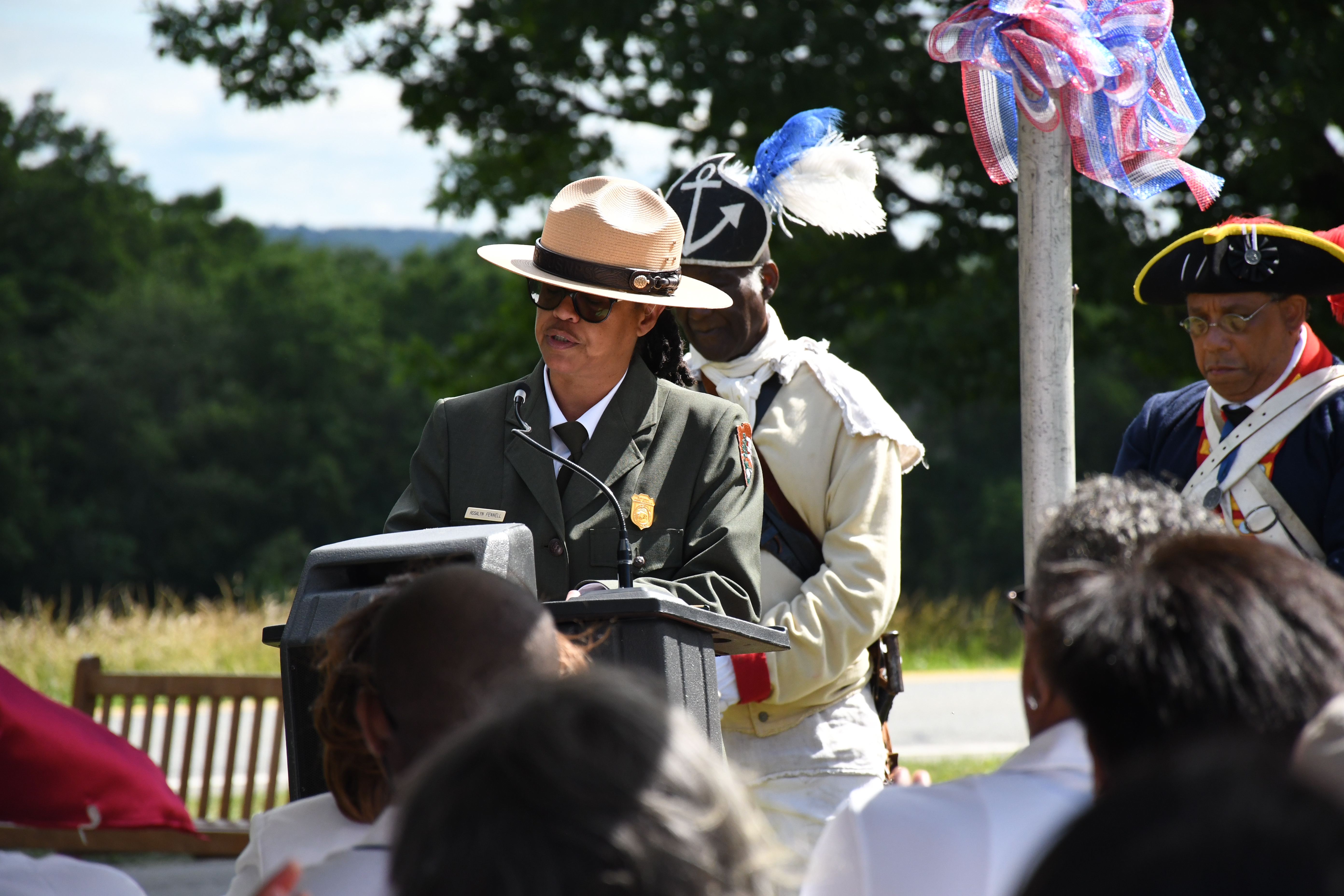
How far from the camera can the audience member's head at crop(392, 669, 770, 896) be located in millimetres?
930

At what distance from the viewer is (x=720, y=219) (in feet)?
10.9

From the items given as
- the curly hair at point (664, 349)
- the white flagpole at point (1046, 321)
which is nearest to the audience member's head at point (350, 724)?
the curly hair at point (664, 349)

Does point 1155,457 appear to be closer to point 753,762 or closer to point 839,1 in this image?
point 753,762

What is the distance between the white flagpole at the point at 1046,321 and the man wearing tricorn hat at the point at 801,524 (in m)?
0.30

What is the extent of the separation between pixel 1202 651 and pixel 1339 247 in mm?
2304

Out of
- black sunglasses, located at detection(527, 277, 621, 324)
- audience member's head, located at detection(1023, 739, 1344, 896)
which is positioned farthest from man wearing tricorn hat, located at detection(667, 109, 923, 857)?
audience member's head, located at detection(1023, 739, 1344, 896)

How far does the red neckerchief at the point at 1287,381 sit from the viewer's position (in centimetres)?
308

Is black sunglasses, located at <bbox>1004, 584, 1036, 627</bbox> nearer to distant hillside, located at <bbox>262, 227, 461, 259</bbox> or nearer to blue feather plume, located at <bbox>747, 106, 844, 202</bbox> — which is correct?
blue feather plume, located at <bbox>747, 106, 844, 202</bbox>

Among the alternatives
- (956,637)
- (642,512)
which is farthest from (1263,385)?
(956,637)

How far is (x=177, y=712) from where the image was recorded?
8.86 meters

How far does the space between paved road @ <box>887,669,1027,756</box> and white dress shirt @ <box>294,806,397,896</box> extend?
19.3ft

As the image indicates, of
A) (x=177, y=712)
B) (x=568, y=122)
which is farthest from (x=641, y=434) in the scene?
(x=568, y=122)

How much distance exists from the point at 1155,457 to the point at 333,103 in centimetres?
1219

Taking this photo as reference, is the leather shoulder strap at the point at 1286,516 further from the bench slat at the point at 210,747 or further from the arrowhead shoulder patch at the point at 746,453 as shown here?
the bench slat at the point at 210,747
